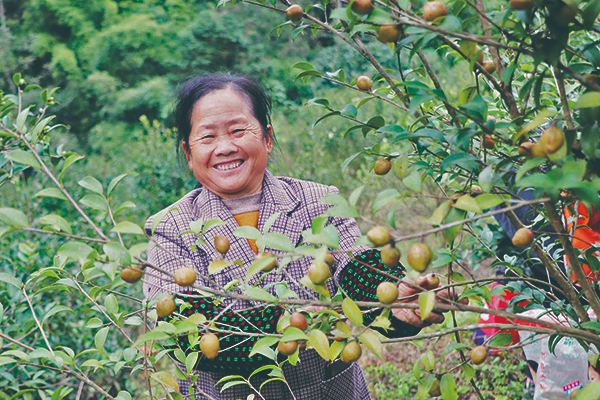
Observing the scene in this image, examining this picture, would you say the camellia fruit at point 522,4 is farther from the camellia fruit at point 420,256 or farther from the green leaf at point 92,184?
the green leaf at point 92,184

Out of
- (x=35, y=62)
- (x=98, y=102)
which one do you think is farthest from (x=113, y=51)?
(x=35, y=62)

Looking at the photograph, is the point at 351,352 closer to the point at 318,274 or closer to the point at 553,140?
the point at 318,274

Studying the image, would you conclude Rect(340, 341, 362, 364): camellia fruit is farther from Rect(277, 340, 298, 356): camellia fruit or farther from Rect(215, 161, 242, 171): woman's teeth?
Rect(215, 161, 242, 171): woman's teeth

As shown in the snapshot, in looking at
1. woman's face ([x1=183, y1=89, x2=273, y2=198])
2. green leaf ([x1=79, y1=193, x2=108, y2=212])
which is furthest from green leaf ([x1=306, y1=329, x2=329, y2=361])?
woman's face ([x1=183, y1=89, x2=273, y2=198])

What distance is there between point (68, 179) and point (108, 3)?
12.6 m

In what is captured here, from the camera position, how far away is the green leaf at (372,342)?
0.76 metres

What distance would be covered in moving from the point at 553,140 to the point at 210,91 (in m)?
1.31

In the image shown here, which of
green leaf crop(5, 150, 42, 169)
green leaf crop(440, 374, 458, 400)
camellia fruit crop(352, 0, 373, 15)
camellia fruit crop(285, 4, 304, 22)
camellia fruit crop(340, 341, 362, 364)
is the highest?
camellia fruit crop(352, 0, 373, 15)

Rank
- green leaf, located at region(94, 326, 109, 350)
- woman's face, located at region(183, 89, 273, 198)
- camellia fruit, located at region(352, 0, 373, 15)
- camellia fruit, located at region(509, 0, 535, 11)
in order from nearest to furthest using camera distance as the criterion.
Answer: camellia fruit, located at region(509, 0, 535, 11), camellia fruit, located at region(352, 0, 373, 15), green leaf, located at region(94, 326, 109, 350), woman's face, located at region(183, 89, 273, 198)

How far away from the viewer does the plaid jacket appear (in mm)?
1560

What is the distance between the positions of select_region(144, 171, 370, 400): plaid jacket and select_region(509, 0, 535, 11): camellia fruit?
0.94m

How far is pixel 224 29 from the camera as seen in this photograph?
1230cm

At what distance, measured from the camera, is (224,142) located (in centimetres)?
167

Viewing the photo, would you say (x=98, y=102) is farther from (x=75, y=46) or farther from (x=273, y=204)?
(x=273, y=204)
